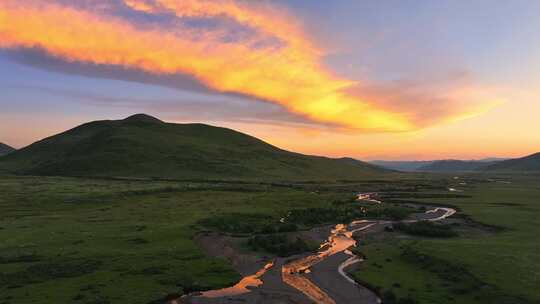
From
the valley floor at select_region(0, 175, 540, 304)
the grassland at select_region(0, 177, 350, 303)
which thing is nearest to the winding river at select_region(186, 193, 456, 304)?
the valley floor at select_region(0, 175, 540, 304)

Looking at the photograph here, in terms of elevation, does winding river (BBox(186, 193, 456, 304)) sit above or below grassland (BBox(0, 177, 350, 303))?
below

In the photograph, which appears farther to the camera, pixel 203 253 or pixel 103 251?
pixel 203 253

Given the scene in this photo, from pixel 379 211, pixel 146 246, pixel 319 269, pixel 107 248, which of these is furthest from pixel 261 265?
pixel 379 211

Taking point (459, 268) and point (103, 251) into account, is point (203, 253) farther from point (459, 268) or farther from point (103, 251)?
point (459, 268)

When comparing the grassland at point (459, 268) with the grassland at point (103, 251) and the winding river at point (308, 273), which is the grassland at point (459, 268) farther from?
the grassland at point (103, 251)

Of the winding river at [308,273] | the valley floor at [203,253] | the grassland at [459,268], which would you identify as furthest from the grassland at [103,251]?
the grassland at [459,268]

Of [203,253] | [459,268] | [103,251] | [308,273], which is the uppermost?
[103,251]

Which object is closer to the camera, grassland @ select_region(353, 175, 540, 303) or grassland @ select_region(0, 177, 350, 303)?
grassland @ select_region(353, 175, 540, 303)

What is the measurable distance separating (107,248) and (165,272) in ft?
41.4

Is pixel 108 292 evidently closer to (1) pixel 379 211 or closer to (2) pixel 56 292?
(2) pixel 56 292

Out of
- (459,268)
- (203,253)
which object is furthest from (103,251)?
(459,268)

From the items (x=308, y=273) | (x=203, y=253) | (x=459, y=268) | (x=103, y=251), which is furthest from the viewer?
(x=203, y=253)

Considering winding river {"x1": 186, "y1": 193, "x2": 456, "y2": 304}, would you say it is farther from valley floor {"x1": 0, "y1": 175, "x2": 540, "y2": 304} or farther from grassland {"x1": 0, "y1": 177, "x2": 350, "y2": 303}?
grassland {"x1": 0, "y1": 177, "x2": 350, "y2": 303}

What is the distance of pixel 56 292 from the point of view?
34188 mm
